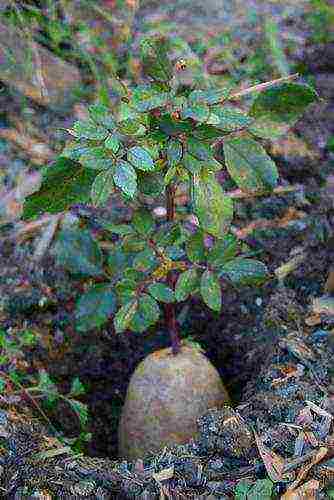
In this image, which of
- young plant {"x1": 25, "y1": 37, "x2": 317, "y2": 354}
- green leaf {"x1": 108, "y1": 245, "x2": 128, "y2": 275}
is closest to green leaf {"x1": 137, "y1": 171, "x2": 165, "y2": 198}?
young plant {"x1": 25, "y1": 37, "x2": 317, "y2": 354}

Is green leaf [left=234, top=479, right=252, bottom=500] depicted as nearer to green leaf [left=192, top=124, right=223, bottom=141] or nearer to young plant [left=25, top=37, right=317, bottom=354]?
young plant [left=25, top=37, right=317, bottom=354]

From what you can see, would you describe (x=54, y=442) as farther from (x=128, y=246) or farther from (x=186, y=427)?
(x=128, y=246)

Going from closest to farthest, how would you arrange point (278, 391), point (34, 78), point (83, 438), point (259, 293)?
point (278, 391) → point (83, 438) → point (259, 293) → point (34, 78)

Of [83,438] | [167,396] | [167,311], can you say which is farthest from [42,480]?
[167,311]

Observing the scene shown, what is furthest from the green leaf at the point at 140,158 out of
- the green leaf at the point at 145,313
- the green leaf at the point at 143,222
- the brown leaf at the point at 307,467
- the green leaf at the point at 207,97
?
the brown leaf at the point at 307,467

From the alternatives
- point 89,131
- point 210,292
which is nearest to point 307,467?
point 210,292

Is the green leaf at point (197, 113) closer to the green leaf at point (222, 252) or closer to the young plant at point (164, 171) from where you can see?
the young plant at point (164, 171)
